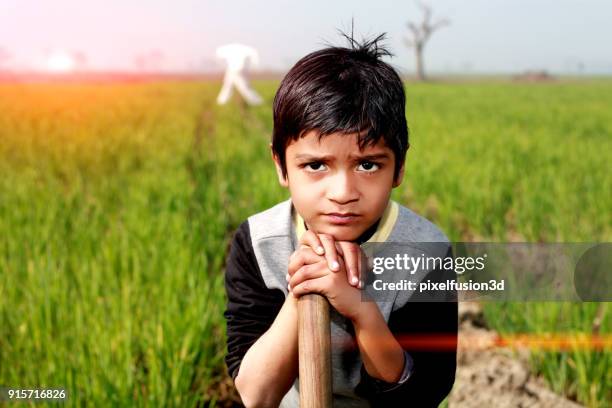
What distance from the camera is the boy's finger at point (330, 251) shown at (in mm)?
707

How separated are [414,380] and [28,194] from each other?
314 cm

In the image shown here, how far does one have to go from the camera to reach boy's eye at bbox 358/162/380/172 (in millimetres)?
800

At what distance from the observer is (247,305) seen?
106cm

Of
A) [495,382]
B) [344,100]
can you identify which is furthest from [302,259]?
[495,382]

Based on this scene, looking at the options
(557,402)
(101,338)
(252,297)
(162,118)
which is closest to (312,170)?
(252,297)

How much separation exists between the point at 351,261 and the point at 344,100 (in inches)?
9.5

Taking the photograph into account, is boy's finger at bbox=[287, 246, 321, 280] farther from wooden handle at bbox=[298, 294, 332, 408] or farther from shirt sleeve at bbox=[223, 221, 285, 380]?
shirt sleeve at bbox=[223, 221, 285, 380]

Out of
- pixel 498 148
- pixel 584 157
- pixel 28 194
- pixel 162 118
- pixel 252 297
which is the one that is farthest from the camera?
pixel 162 118

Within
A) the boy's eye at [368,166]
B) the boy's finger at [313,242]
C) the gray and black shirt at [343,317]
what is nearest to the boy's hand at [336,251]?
the boy's finger at [313,242]

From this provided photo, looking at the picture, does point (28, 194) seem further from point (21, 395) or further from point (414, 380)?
point (414, 380)

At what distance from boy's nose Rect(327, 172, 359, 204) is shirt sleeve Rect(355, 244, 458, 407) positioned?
0.96 feet

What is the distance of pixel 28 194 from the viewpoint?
3576mm

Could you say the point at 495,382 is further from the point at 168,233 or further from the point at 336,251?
the point at 168,233

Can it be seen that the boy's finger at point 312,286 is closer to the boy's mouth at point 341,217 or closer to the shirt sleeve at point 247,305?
the boy's mouth at point 341,217
